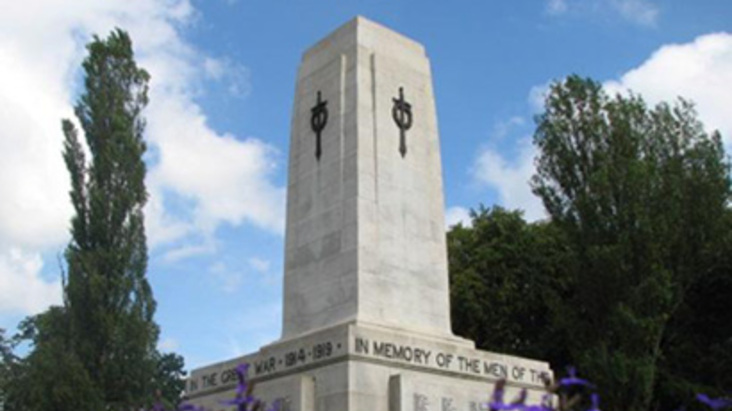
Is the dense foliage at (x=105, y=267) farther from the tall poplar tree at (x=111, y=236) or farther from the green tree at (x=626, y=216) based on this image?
the green tree at (x=626, y=216)

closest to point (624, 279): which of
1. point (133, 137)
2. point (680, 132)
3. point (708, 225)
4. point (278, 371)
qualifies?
point (708, 225)

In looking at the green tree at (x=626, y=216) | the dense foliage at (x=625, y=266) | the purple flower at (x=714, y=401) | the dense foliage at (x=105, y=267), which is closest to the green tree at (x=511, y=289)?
the dense foliage at (x=625, y=266)

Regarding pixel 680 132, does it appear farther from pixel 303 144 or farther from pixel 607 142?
pixel 303 144

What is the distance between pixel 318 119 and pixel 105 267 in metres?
9.93

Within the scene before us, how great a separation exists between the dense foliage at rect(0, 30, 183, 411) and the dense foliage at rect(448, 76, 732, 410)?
35.7 ft

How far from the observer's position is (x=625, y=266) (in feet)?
70.5

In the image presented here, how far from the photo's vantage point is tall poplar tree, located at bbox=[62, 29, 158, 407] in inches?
859

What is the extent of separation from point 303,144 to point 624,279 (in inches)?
396

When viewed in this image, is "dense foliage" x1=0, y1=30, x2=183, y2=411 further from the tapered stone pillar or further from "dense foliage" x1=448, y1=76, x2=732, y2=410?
"dense foliage" x1=448, y1=76, x2=732, y2=410

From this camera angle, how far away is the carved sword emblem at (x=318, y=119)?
49.3 ft

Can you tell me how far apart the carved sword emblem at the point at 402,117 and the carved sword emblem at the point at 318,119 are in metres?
1.19

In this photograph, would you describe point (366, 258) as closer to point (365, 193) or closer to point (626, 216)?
point (365, 193)

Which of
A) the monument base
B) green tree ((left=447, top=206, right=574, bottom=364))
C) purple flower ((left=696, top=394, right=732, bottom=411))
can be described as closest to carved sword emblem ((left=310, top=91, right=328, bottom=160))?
the monument base

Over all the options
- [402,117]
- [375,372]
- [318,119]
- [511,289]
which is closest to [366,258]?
[375,372]
